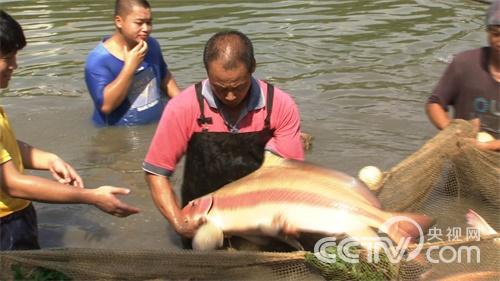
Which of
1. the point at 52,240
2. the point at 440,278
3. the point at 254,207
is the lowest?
the point at 52,240

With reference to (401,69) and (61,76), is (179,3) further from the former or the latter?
(401,69)

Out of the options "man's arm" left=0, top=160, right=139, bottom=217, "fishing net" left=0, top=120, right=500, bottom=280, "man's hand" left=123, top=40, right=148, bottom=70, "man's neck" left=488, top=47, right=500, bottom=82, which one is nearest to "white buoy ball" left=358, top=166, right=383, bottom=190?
"fishing net" left=0, top=120, right=500, bottom=280

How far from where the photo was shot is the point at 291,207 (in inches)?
158

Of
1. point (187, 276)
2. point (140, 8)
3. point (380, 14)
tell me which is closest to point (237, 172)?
point (187, 276)

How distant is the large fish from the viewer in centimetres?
390

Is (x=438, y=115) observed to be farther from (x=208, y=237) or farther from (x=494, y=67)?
(x=208, y=237)

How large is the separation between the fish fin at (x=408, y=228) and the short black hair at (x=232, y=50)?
3.89ft

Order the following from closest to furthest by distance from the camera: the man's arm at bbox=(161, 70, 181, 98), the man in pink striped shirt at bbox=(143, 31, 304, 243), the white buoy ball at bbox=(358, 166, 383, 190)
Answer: the man in pink striped shirt at bbox=(143, 31, 304, 243) < the white buoy ball at bbox=(358, 166, 383, 190) < the man's arm at bbox=(161, 70, 181, 98)

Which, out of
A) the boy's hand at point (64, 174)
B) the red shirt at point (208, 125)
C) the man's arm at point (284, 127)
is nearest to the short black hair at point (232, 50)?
the red shirt at point (208, 125)

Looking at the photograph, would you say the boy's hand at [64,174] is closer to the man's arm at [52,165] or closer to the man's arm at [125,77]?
the man's arm at [52,165]

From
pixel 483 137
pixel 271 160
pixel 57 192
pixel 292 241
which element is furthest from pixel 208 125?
pixel 483 137

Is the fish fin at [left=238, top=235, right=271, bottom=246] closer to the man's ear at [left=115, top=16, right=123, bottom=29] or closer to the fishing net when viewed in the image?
the fishing net

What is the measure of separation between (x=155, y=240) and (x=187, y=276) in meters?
1.40

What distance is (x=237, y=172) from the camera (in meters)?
4.59
